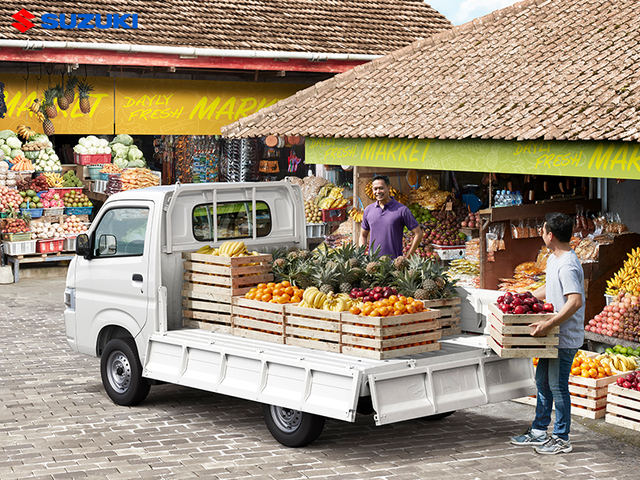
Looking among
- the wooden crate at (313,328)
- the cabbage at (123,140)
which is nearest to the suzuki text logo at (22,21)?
the cabbage at (123,140)

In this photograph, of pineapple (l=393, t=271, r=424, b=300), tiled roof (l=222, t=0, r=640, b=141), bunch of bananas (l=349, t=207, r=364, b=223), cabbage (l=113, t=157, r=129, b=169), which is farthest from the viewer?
cabbage (l=113, t=157, r=129, b=169)

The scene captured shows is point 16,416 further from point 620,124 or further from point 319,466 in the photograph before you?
point 620,124

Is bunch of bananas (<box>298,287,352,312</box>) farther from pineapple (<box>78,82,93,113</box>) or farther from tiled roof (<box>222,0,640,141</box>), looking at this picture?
pineapple (<box>78,82,93,113</box>)

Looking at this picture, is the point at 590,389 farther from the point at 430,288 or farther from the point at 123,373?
the point at 123,373

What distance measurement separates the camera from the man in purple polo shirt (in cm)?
991

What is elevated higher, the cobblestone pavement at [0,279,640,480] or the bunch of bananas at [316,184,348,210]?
the bunch of bananas at [316,184,348,210]

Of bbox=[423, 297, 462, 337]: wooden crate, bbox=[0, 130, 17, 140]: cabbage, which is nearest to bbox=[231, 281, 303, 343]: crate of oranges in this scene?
bbox=[423, 297, 462, 337]: wooden crate

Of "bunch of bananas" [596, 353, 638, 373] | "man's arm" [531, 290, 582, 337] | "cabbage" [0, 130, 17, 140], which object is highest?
"cabbage" [0, 130, 17, 140]

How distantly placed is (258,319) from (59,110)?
11.4 m

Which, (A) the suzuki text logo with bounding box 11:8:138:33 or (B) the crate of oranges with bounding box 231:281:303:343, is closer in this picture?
(B) the crate of oranges with bounding box 231:281:303:343

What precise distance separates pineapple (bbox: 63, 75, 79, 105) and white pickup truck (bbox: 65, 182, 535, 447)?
30.5ft

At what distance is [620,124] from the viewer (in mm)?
9523

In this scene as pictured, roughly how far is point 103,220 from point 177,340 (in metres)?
1.79

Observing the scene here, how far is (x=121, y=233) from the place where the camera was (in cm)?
888
